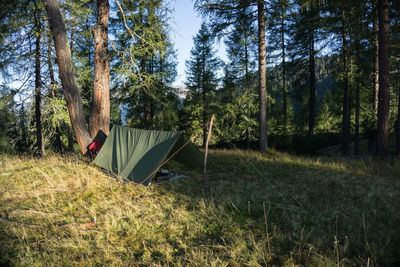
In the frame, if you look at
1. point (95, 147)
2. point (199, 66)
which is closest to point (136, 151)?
point (95, 147)

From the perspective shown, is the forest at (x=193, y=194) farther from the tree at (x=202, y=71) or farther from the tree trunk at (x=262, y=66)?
the tree at (x=202, y=71)

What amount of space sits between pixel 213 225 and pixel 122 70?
6.26 meters

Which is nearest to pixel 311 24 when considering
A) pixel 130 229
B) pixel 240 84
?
pixel 240 84

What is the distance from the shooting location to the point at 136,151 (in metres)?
6.60

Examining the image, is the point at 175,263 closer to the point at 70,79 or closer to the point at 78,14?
the point at 70,79

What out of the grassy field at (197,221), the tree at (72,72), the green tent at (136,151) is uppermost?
the tree at (72,72)

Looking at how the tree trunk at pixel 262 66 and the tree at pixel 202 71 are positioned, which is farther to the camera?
the tree at pixel 202 71

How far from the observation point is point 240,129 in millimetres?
15391

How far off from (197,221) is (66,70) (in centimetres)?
657

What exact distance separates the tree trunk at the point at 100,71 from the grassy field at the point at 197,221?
185 cm

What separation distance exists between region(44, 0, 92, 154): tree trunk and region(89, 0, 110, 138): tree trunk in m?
0.40

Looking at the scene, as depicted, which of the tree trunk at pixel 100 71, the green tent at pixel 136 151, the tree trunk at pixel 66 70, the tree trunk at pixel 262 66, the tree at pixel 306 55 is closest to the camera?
the green tent at pixel 136 151

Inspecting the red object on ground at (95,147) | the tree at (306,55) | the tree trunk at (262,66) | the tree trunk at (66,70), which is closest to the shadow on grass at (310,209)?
the red object on ground at (95,147)

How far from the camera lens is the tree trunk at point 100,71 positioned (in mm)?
7398
